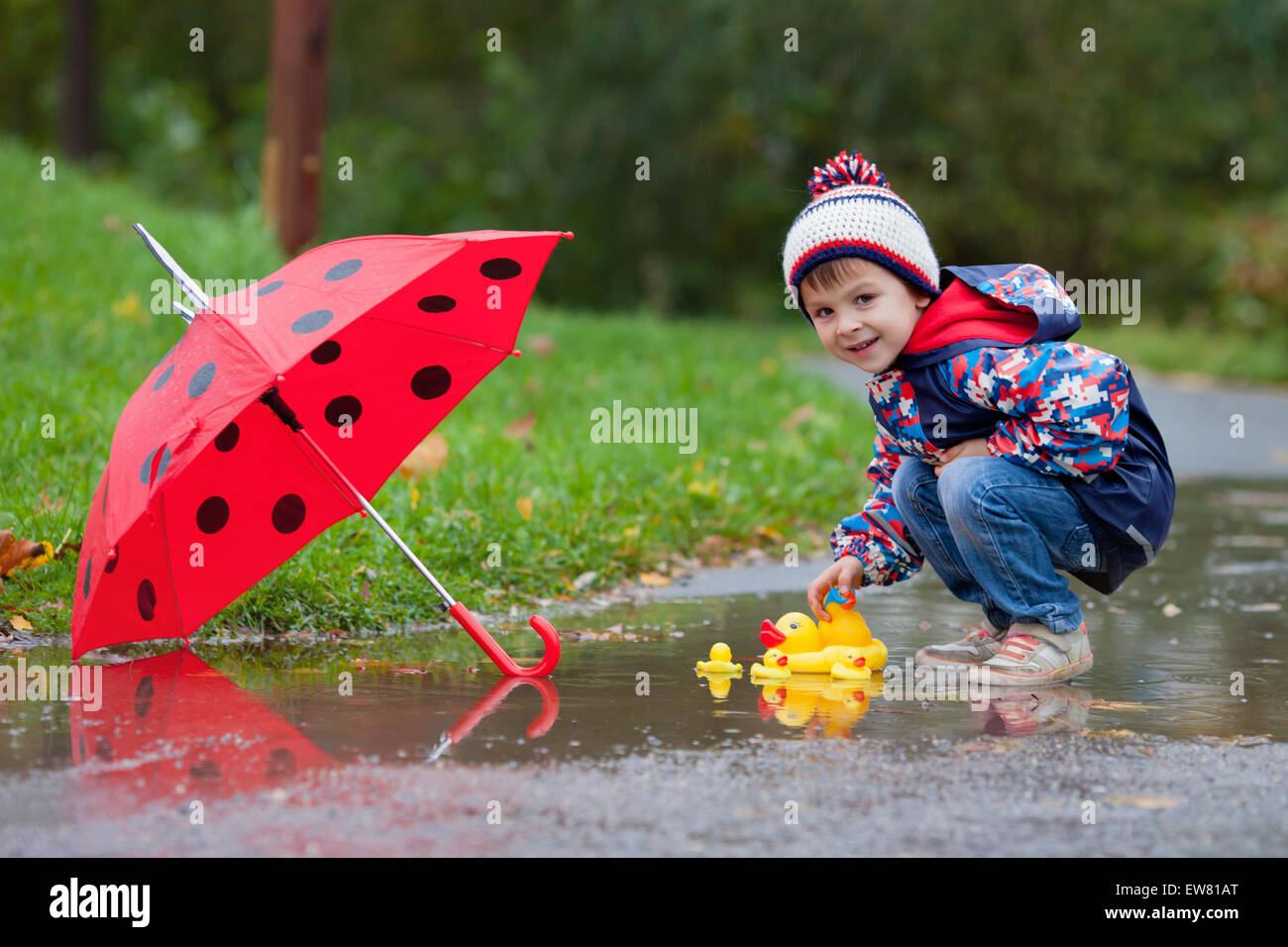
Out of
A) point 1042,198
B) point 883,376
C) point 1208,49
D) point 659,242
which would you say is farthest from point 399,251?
point 1208,49

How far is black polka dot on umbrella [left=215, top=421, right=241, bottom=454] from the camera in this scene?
3.68 meters

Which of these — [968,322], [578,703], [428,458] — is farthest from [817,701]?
[428,458]

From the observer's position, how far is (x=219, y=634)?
4.37 m

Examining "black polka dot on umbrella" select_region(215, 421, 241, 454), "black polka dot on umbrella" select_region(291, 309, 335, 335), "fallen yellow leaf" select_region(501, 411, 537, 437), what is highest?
"fallen yellow leaf" select_region(501, 411, 537, 437)

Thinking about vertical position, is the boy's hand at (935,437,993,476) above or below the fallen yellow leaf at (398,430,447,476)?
below

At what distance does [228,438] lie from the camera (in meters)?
3.70

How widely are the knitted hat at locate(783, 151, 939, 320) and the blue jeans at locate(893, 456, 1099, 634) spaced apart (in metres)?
0.51

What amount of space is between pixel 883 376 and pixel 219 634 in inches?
Result: 81.3

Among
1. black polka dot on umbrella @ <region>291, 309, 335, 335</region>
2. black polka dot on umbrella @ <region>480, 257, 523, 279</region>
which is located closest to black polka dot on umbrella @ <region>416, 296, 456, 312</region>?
black polka dot on umbrella @ <region>480, 257, 523, 279</region>

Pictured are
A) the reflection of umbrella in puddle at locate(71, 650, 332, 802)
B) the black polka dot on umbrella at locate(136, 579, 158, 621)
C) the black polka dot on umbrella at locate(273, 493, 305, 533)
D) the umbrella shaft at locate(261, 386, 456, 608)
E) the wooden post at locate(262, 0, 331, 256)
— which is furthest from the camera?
the wooden post at locate(262, 0, 331, 256)

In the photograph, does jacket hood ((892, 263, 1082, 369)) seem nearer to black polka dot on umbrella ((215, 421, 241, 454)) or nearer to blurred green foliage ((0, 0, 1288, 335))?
black polka dot on umbrella ((215, 421, 241, 454))

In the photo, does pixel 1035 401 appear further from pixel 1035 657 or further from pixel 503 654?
pixel 503 654

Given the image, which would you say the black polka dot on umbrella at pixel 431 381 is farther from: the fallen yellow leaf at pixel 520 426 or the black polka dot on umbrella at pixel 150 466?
the fallen yellow leaf at pixel 520 426

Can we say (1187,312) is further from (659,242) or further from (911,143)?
(659,242)
